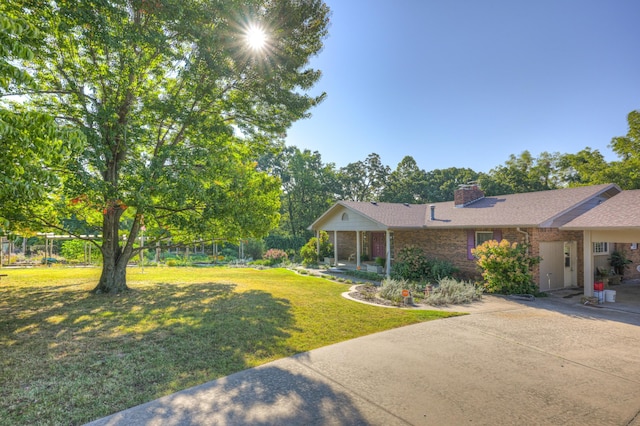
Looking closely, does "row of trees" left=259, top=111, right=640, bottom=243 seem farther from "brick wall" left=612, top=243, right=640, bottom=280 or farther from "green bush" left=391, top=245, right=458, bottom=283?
"green bush" left=391, top=245, right=458, bottom=283

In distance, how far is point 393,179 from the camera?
42.7m

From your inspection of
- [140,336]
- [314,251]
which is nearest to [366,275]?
[314,251]

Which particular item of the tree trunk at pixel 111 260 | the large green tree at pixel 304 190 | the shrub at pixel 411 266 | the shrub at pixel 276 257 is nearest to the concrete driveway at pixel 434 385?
the shrub at pixel 411 266

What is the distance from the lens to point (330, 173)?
40031 mm

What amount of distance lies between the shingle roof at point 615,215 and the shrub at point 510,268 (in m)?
1.66

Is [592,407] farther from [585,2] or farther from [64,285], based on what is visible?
[64,285]

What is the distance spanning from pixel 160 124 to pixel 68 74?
2792 millimetres

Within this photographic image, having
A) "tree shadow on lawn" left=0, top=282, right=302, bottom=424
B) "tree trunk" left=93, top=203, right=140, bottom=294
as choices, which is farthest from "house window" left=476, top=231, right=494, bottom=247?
"tree trunk" left=93, top=203, right=140, bottom=294

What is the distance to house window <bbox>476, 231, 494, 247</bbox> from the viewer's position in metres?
13.5

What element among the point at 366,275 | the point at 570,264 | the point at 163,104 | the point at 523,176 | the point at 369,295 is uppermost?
the point at 523,176

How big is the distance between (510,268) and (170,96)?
13148 millimetres

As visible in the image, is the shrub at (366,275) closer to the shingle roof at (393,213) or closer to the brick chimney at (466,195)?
the shingle roof at (393,213)

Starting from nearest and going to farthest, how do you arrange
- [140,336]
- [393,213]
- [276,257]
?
[140,336] < [393,213] < [276,257]

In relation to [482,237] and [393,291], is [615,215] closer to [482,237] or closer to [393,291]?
[482,237]
